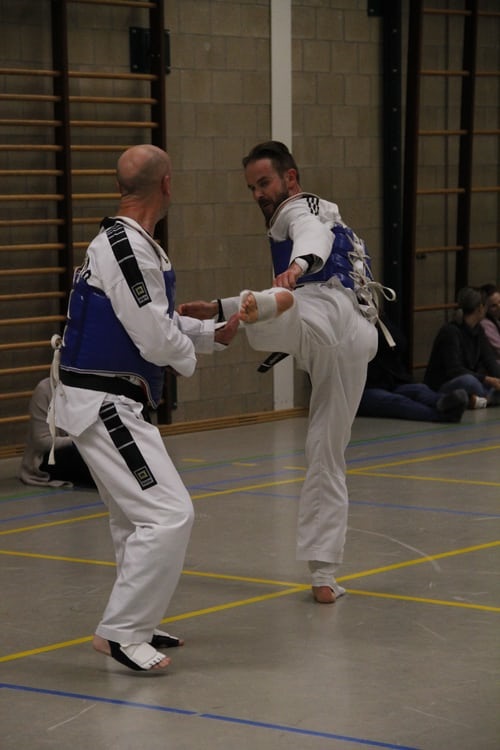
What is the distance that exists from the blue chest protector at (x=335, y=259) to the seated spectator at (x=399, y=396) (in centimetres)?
519

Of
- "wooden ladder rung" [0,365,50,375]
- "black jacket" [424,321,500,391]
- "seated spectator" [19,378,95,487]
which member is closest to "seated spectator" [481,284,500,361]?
"black jacket" [424,321,500,391]

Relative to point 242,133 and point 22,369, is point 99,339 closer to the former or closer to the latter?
point 22,369

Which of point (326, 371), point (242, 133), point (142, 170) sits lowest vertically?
point (326, 371)

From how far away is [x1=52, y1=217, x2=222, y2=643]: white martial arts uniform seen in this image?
4.53 metres

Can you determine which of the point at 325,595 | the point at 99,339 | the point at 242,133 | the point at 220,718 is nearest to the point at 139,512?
the point at 99,339

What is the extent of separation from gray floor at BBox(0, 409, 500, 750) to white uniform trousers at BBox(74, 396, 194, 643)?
0.73 ft

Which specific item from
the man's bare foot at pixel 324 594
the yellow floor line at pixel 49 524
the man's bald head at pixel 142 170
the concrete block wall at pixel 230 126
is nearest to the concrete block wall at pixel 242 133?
the concrete block wall at pixel 230 126

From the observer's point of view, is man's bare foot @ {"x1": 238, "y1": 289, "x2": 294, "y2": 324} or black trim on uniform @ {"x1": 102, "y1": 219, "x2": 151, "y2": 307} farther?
man's bare foot @ {"x1": 238, "y1": 289, "x2": 294, "y2": 324}

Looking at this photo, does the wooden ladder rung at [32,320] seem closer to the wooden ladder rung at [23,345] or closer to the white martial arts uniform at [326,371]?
the wooden ladder rung at [23,345]

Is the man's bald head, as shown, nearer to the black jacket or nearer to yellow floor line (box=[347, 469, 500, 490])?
yellow floor line (box=[347, 469, 500, 490])

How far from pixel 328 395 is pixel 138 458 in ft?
4.05

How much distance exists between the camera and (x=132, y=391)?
4719mm

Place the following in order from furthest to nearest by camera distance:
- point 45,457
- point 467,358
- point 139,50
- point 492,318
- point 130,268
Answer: point 492,318 → point 467,358 → point 139,50 → point 45,457 → point 130,268

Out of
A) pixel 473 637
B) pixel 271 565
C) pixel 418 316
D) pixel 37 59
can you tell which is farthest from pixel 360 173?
pixel 473 637
